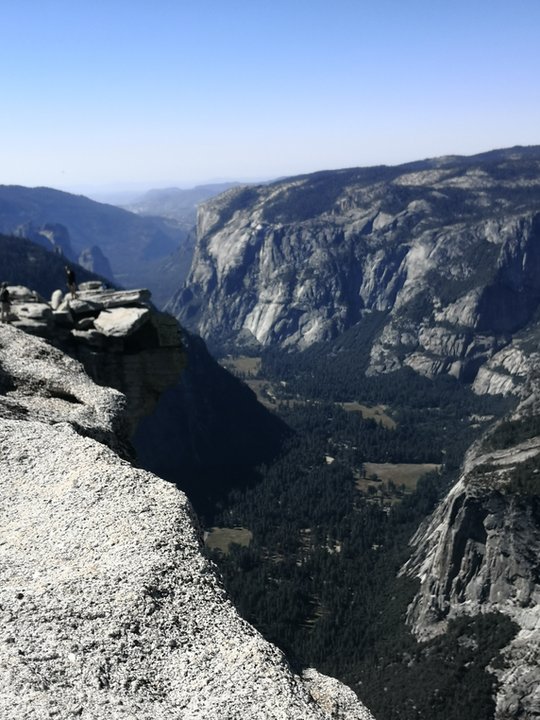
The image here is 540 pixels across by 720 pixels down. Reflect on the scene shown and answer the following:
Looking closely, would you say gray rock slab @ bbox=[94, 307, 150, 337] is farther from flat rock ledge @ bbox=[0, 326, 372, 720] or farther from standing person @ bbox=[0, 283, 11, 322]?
flat rock ledge @ bbox=[0, 326, 372, 720]

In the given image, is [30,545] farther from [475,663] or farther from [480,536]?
[480,536]

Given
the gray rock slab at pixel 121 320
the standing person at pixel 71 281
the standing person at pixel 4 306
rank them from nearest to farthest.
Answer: the standing person at pixel 4 306, the gray rock slab at pixel 121 320, the standing person at pixel 71 281

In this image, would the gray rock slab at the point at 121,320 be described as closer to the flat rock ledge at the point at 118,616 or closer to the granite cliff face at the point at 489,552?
the flat rock ledge at the point at 118,616

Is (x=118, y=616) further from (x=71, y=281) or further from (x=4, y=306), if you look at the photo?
(x=71, y=281)

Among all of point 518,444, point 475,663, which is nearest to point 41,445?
point 475,663

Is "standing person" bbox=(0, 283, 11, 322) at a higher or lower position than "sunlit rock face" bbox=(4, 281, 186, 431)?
higher

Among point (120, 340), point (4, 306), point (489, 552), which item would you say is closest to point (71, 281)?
point (4, 306)

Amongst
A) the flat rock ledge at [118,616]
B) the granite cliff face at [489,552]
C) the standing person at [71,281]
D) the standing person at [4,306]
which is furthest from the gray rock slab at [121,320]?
the granite cliff face at [489,552]

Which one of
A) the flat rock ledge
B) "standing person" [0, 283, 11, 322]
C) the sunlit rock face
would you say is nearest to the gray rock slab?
the sunlit rock face
